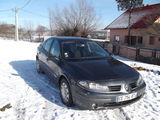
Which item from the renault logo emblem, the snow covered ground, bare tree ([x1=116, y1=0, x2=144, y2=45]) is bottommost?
the snow covered ground

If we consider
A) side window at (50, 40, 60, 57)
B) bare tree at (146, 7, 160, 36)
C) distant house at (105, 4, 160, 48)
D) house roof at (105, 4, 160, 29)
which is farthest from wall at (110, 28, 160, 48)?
side window at (50, 40, 60, 57)

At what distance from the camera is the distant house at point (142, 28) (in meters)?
16.9

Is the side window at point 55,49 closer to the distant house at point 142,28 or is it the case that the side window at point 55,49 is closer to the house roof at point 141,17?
the distant house at point 142,28

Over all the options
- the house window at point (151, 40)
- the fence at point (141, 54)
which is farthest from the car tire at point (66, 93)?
the house window at point (151, 40)

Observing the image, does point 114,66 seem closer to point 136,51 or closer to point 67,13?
point 136,51

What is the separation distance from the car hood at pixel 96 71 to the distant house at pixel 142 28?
535 inches

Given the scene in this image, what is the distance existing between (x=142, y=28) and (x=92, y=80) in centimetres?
1780

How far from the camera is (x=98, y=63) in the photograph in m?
3.83

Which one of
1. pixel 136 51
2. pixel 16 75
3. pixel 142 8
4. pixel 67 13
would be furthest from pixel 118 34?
pixel 16 75

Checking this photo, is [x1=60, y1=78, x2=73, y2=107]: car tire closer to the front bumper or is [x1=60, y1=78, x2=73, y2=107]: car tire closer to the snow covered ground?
the snow covered ground

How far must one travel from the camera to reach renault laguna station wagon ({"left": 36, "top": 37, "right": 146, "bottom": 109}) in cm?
300

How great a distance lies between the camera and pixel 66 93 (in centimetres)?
353

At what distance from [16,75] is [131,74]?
13.7 feet

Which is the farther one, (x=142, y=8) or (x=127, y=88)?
(x=142, y=8)
